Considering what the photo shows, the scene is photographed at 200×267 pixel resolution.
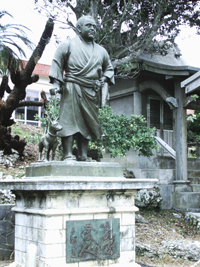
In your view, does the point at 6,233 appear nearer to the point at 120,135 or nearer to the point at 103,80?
the point at 103,80

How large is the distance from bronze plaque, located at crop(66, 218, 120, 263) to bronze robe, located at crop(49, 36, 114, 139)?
53.4 inches

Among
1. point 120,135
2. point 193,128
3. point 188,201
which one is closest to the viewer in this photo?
point 120,135

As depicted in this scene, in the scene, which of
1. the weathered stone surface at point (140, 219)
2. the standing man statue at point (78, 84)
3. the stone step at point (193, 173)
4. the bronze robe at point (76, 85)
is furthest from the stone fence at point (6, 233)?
the stone step at point (193, 173)

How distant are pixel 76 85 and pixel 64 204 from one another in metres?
1.80

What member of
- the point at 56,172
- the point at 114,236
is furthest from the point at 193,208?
the point at 56,172

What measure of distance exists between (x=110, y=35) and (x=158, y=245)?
255 inches

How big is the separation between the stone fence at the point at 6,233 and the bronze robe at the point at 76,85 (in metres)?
2.73

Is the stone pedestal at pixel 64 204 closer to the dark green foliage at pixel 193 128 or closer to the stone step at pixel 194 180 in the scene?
the stone step at pixel 194 180

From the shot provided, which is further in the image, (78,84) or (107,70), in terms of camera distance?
(107,70)

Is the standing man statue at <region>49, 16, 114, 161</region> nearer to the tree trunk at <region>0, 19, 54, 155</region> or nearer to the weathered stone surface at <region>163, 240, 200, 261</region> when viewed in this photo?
the weathered stone surface at <region>163, 240, 200, 261</region>

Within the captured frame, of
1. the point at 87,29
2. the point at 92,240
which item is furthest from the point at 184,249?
the point at 87,29

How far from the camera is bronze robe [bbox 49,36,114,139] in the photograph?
5.77 metres

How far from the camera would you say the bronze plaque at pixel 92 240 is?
518 centimetres

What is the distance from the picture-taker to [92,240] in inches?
211
